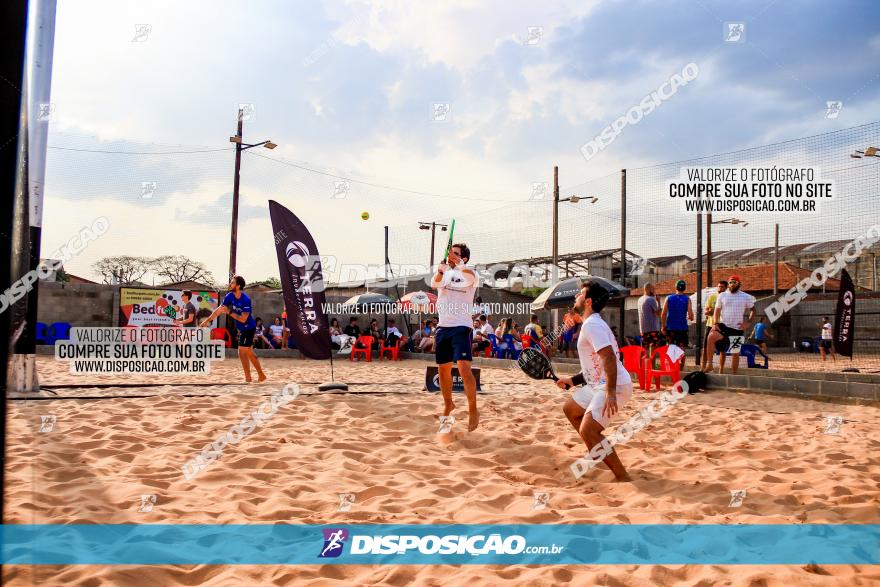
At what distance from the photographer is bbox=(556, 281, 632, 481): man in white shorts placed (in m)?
3.52

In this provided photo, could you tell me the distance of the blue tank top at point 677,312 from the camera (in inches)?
352

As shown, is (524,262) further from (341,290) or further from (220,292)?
(220,292)

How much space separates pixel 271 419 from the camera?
4887 mm

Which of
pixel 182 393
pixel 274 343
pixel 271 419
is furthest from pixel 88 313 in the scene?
pixel 271 419

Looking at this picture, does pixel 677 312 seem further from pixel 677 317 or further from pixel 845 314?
pixel 845 314

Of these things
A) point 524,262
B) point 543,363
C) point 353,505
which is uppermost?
point 524,262

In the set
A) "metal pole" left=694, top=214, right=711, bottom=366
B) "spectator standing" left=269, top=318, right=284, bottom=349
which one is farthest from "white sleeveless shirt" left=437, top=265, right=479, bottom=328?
"spectator standing" left=269, top=318, right=284, bottom=349

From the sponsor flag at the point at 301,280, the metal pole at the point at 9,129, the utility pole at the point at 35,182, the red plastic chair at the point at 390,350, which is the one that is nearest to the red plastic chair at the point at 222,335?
the red plastic chair at the point at 390,350

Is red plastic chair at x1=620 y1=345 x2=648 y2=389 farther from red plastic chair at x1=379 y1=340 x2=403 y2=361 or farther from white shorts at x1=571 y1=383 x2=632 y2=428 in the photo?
red plastic chair at x1=379 y1=340 x2=403 y2=361

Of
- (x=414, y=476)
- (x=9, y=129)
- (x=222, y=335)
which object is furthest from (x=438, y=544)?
(x=222, y=335)

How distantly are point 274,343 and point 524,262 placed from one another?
13161 millimetres

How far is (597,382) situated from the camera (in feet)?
12.3

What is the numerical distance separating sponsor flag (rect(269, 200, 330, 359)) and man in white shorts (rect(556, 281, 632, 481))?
15.5ft

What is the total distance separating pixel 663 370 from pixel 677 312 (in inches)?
45.5
